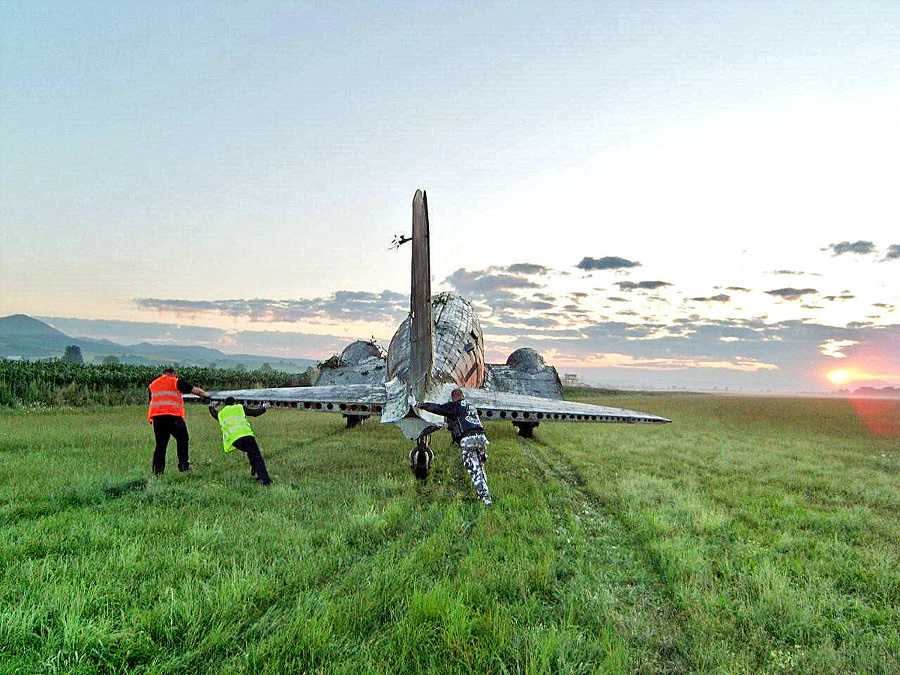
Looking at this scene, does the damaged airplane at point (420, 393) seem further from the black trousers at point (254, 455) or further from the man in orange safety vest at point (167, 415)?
the black trousers at point (254, 455)

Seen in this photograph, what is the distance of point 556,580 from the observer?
5039mm

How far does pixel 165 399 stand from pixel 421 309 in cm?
634

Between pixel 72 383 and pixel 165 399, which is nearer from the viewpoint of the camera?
pixel 165 399

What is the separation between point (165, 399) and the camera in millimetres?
9906

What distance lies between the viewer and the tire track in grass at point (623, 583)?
12.7ft

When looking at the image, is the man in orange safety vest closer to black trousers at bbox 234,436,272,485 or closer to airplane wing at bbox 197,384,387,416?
airplane wing at bbox 197,384,387,416

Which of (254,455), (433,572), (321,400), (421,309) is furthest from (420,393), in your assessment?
(433,572)

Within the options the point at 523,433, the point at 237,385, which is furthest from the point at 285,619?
the point at 237,385

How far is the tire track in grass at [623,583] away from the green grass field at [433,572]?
3cm

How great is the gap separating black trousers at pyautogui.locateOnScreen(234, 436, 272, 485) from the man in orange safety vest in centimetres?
154

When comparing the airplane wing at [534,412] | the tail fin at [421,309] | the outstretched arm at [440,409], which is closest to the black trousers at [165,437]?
the tail fin at [421,309]

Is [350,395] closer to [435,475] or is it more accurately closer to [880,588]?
[435,475]

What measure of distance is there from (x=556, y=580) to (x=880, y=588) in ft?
12.9

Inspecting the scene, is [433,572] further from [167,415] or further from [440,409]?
[167,415]
